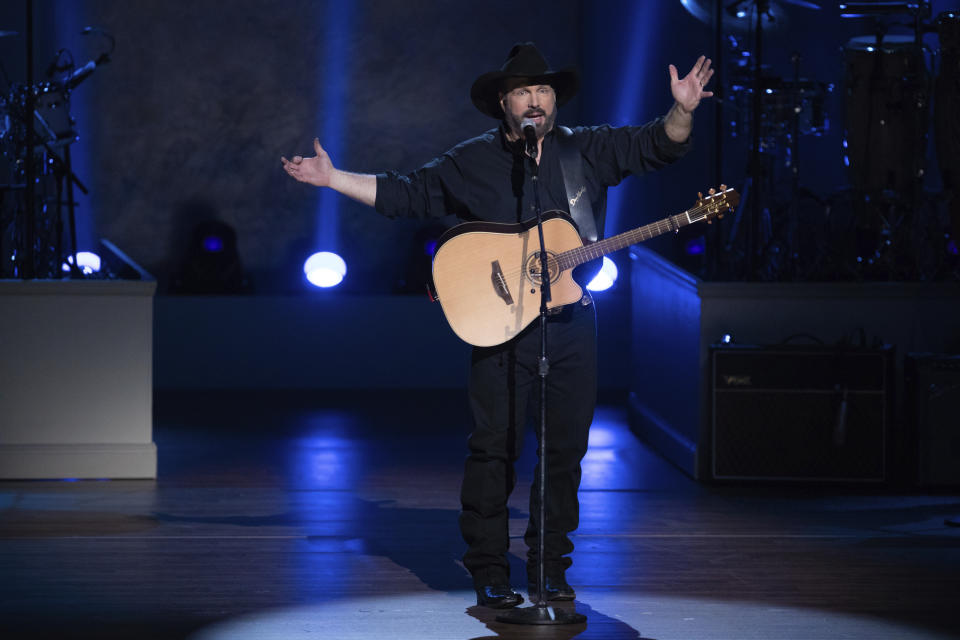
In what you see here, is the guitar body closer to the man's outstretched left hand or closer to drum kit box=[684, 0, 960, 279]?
the man's outstretched left hand

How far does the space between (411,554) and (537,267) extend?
1428 mm

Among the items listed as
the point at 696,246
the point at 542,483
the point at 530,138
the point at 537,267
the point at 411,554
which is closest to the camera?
the point at 530,138

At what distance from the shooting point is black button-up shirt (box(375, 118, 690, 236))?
163 inches

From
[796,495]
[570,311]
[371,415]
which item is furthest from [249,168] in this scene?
[570,311]

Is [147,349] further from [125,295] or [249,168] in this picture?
[249,168]

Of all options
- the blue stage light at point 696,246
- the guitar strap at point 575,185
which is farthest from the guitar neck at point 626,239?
the blue stage light at point 696,246

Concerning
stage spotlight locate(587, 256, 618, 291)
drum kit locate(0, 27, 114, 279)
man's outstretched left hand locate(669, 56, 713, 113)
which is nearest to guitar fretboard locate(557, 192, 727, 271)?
man's outstretched left hand locate(669, 56, 713, 113)

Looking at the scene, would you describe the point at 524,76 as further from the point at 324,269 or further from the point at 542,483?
the point at 324,269

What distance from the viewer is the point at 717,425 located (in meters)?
6.33

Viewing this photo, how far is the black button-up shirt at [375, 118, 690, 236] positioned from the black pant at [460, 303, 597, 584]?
357 mm

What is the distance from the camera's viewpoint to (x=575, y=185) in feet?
13.6

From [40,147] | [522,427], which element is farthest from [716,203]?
[40,147]

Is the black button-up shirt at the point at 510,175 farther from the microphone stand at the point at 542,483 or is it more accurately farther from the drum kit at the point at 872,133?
the drum kit at the point at 872,133

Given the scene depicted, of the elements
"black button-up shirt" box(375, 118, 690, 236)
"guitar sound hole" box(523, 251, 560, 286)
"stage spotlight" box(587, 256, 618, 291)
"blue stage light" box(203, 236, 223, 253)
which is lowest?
"stage spotlight" box(587, 256, 618, 291)
